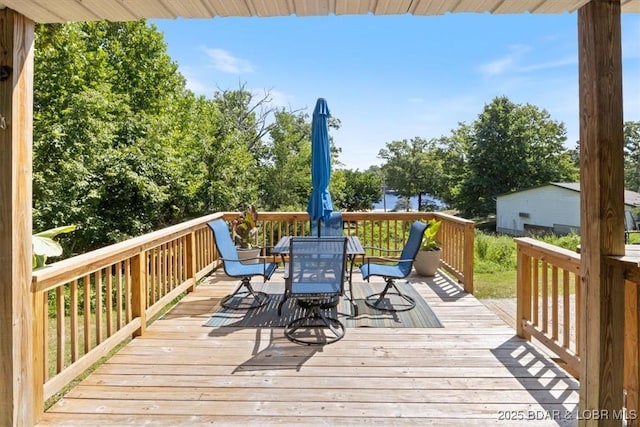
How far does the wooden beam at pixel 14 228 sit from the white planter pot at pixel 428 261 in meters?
4.79

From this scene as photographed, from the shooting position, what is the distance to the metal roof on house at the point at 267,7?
6.45ft

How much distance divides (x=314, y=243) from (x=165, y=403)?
176 centimetres

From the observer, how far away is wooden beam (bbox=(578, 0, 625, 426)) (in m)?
1.93

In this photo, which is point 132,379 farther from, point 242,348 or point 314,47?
point 314,47

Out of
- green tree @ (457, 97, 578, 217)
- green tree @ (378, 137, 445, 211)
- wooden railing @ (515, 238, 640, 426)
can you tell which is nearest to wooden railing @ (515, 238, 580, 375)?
wooden railing @ (515, 238, 640, 426)

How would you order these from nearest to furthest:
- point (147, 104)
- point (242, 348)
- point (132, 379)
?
point (132, 379) → point (242, 348) → point (147, 104)

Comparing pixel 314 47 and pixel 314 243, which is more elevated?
pixel 314 47

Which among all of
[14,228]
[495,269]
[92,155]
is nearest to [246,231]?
[14,228]

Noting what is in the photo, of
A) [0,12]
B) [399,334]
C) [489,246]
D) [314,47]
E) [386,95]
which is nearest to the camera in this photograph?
[0,12]

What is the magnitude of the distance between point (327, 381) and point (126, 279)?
198 centimetres

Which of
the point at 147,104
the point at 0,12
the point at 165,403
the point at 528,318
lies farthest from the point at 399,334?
the point at 147,104

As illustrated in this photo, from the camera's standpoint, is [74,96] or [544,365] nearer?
[544,365]

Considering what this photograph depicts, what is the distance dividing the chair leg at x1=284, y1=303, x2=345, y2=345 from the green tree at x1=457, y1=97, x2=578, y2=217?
2796 cm

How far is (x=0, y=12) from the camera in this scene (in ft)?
6.50
